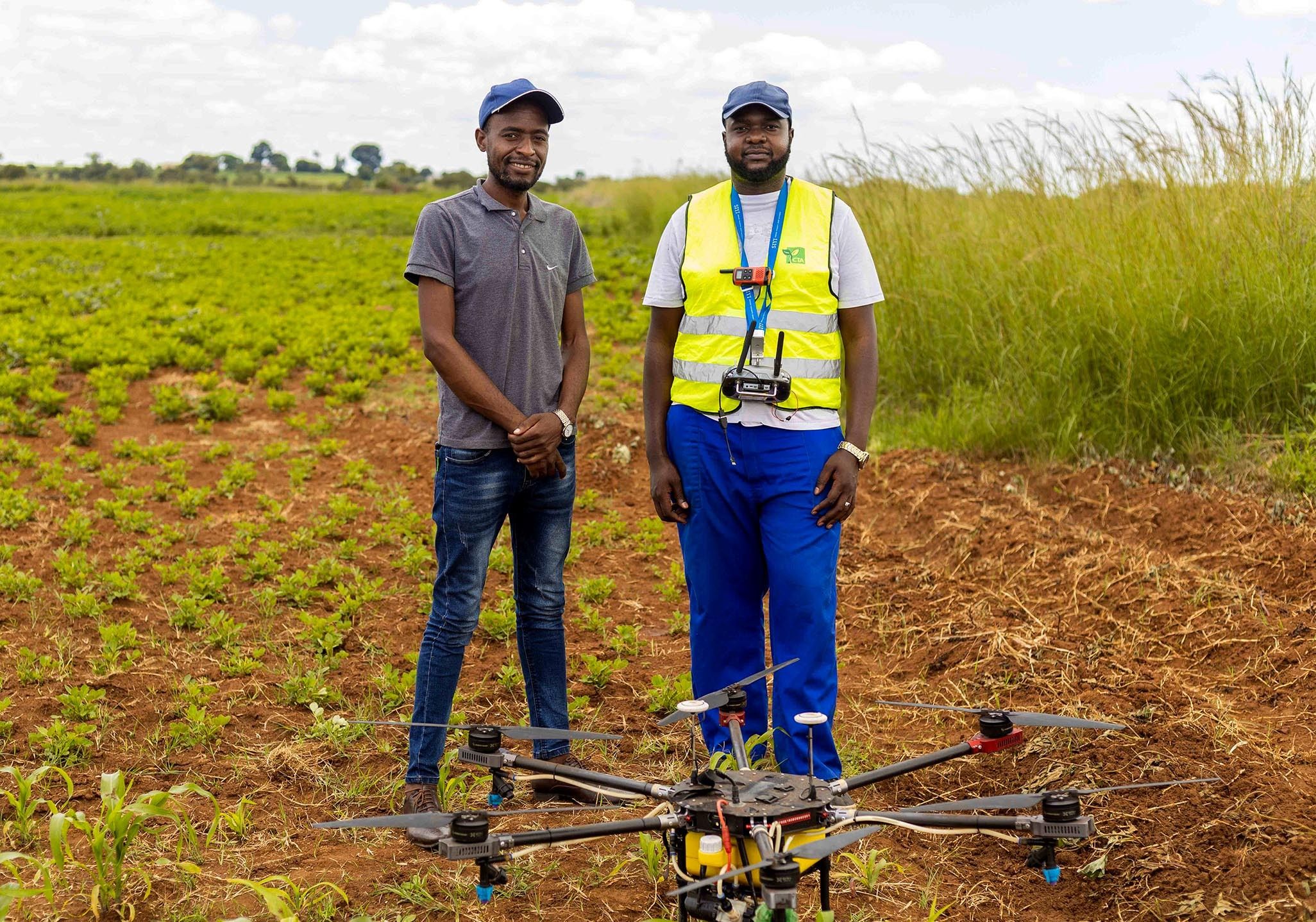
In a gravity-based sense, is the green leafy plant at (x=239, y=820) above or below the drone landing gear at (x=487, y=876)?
below

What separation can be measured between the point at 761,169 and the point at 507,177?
30.0 inches

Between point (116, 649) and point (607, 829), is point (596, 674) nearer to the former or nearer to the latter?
point (116, 649)

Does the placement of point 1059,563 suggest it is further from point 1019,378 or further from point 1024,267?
point 1024,267

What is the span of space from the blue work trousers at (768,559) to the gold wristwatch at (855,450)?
57 mm

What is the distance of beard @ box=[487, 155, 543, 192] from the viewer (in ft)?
11.8

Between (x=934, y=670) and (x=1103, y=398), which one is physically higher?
(x=1103, y=398)

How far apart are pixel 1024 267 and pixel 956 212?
111cm

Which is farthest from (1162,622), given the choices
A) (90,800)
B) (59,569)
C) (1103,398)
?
(59,569)

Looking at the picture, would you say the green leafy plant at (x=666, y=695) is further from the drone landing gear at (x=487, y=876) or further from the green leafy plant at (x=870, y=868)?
the drone landing gear at (x=487, y=876)

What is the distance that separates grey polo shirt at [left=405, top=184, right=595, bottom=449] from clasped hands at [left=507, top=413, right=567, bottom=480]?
7 cm

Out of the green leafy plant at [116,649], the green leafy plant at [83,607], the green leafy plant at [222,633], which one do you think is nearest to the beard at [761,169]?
the green leafy plant at [222,633]

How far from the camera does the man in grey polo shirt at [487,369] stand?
3.57 metres

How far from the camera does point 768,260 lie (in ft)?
11.5

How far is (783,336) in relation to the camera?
3.48 meters
